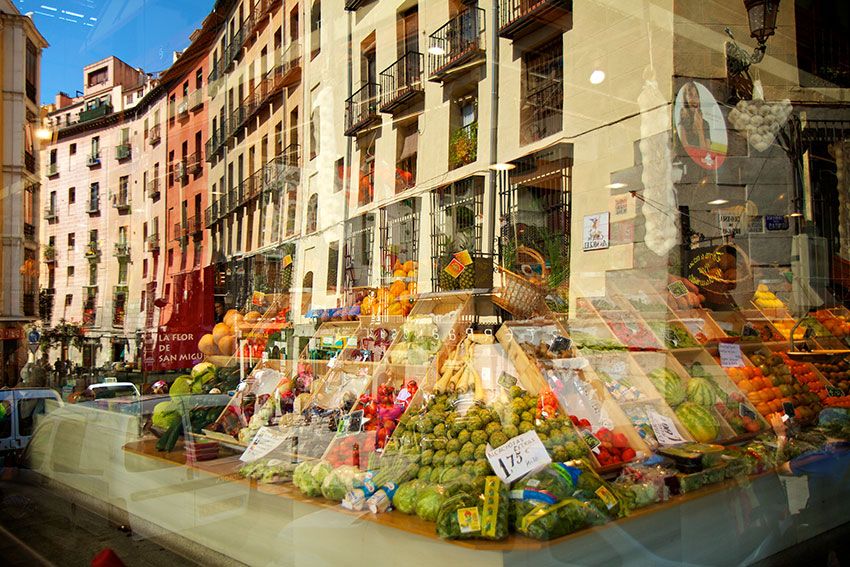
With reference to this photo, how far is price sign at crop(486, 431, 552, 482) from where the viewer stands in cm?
312

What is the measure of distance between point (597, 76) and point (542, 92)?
526mm

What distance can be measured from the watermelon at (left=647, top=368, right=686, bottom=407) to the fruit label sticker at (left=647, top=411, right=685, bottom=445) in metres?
0.19

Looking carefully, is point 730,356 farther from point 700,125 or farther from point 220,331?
point 220,331

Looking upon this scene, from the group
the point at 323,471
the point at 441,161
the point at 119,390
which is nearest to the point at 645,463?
the point at 323,471

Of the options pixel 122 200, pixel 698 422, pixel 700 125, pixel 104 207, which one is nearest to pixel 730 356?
pixel 698 422

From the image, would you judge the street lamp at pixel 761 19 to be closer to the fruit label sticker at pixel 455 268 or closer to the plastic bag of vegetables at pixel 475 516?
the fruit label sticker at pixel 455 268

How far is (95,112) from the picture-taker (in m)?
4.38

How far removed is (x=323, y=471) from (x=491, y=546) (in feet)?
3.89

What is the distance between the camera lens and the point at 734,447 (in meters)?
3.88

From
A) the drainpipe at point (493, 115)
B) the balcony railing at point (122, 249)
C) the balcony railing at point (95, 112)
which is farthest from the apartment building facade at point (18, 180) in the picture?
the drainpipe at point (493, 115)

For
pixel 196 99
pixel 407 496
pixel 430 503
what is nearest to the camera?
pixel 430 503

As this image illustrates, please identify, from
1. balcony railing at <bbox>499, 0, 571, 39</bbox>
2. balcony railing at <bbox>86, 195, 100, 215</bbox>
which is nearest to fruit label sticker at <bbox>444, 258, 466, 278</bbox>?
balcony railing at <bbox>499, 0, 571, 39</bbox>

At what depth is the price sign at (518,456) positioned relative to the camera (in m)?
3.12

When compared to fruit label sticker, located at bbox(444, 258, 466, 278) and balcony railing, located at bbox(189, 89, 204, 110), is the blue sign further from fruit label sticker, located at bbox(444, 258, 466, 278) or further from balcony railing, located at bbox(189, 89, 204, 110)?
balcony railing, located at bbox(189, 89, 204, 110)
